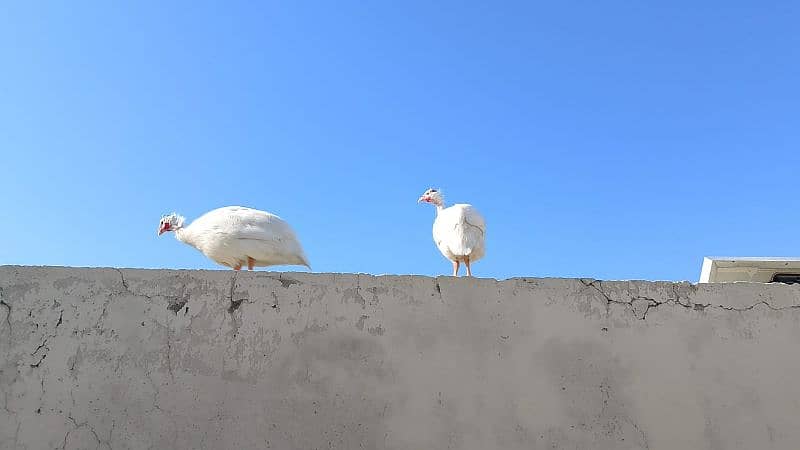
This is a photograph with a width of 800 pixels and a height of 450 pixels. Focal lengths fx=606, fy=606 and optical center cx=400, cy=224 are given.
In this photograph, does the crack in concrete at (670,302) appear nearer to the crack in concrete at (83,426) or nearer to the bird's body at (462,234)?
the crack in concrete at (83,426)

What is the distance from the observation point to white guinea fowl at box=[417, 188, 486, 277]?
727 cm

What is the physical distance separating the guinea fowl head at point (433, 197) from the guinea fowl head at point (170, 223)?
388 centimetres

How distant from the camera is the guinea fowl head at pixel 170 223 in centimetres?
626

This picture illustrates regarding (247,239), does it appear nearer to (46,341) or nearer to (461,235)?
(46,341)

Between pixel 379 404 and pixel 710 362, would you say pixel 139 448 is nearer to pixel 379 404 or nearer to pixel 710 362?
pixel 379 404

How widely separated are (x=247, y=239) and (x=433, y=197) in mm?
4345

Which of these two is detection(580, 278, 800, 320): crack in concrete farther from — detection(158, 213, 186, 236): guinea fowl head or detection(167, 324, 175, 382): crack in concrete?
detection(158, 213, 186, 236): guinea fowl head

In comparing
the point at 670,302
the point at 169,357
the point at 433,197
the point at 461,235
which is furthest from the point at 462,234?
the point at 169,357

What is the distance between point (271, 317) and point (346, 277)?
0.43 m

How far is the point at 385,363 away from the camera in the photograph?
3.03m

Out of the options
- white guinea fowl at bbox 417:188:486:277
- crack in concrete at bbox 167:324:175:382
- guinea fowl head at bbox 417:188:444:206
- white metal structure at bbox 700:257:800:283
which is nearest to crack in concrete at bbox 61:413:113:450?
crack in concrete at bbox 167:324:175:382

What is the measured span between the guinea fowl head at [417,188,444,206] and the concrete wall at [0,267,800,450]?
5843 mm

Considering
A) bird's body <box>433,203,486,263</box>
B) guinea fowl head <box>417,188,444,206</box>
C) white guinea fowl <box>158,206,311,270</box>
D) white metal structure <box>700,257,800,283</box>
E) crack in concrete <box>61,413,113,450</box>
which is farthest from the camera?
guinea fowl head <box>417,188,444,206</box>

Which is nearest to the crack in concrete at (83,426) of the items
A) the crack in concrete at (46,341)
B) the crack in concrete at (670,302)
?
the crack in concrete at (46,341)
